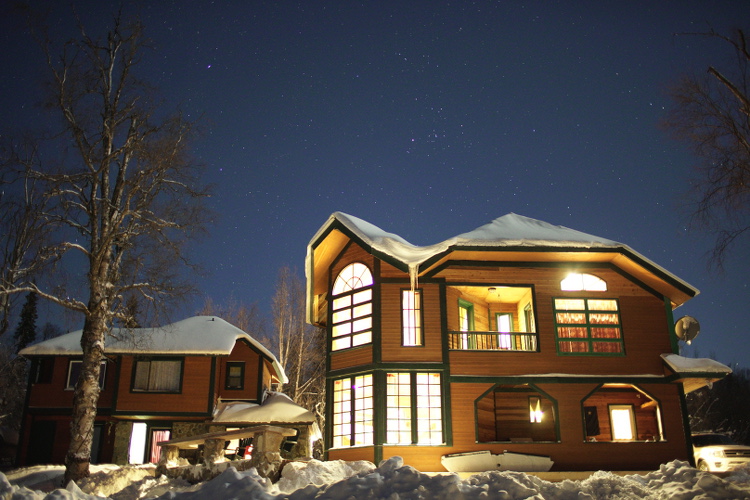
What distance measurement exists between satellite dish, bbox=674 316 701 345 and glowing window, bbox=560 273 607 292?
2.54 meters

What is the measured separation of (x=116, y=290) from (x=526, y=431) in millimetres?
12569

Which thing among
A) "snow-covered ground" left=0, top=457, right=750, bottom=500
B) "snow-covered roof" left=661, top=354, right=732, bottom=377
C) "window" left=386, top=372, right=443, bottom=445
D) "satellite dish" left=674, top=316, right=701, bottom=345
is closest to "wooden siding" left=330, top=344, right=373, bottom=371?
"window" left=386, top=372, right=443, bottom=445

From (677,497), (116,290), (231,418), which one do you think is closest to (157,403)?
(231,418)

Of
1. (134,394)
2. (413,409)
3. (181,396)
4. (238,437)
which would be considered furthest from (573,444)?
(134,394)

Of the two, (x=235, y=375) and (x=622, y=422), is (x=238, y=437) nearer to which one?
(x=622, y=422)

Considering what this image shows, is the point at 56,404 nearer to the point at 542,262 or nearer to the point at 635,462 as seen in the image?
the point at 542,262

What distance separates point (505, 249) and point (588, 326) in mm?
3429

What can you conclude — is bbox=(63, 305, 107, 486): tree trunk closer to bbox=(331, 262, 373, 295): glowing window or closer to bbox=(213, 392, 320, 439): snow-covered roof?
bbox=(331, 262, 373, 295): glowing window

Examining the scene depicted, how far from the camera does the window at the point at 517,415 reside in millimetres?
18984

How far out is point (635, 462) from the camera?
A: 17.0 meters

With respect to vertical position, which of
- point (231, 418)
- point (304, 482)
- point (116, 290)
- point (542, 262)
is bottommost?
point (304, 482)

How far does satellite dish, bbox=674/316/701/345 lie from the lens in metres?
18.6

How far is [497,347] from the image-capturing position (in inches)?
747

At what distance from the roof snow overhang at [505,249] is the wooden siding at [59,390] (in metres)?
12.9
